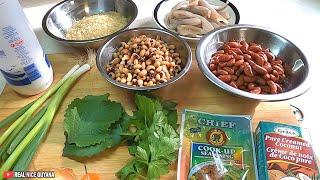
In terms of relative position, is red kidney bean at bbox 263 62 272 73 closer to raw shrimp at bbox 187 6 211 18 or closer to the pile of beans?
the pile of beans

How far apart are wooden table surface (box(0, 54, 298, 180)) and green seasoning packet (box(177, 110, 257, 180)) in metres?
0.05

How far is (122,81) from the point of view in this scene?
31.5 inches

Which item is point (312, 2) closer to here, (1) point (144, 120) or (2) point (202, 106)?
(2) point (202, 106)

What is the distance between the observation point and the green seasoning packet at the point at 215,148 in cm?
65

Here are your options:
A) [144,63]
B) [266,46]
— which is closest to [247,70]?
[266,46]

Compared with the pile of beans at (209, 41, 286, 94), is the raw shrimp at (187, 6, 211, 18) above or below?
above

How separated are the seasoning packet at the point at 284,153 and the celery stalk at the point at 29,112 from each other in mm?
507

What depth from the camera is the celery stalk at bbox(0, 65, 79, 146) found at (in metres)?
0.74

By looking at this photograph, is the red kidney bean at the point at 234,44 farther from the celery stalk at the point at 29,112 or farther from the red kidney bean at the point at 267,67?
the celery stalk at the point at 29,112

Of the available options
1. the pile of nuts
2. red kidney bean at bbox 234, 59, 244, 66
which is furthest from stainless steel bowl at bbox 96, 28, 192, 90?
red kidney bean at bbox 234, 59, 244, 66

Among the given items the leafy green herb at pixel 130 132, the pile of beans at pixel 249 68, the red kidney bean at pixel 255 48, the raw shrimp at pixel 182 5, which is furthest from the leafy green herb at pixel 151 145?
the raw shrimp at pixel 182 5

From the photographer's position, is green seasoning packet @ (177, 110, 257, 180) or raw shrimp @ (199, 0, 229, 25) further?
raw shrimp @ (199, 0, 229, 25)

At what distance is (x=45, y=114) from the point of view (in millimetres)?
772

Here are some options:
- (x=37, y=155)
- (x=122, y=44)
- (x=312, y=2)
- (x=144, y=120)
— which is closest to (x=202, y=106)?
(x=144, y=120)
